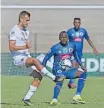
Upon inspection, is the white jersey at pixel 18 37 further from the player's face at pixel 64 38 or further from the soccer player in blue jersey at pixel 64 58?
the player's face at pixel 64 38

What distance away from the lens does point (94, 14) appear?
102ft

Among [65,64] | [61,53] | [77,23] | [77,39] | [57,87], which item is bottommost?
[57,87]

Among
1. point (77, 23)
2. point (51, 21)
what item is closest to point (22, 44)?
point (77, 23)

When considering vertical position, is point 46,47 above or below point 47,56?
below

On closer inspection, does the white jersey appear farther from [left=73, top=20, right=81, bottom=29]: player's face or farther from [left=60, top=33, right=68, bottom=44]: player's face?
[left=73, top=20, right=81, bottom=29]: player's face

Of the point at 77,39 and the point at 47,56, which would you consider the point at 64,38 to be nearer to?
the point at 47,56

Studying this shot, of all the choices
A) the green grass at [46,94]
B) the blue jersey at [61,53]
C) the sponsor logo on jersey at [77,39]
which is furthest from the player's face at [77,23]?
the blue jersey at [61,53]

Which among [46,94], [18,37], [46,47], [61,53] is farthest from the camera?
[46,47]

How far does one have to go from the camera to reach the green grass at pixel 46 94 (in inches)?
432

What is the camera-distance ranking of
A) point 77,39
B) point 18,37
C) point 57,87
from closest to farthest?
point 18,37, point 57,87, point 77,39

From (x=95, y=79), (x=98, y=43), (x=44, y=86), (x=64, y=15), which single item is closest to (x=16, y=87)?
(x=44, y=86)

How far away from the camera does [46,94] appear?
535 inches

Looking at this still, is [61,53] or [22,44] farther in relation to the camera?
[61,53]

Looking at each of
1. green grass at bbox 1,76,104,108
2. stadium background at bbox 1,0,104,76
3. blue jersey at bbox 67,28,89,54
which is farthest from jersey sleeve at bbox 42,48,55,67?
stadium background at bbox 1,0,104,76
